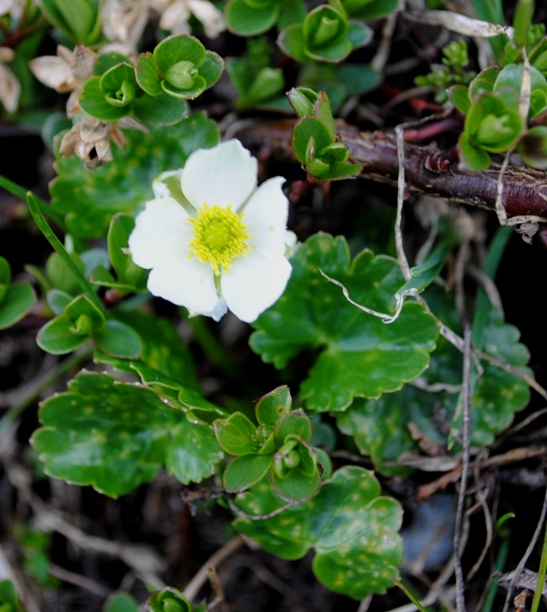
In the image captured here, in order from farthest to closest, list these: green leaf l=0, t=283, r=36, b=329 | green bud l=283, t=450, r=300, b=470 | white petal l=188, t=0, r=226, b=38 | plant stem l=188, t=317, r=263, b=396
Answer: plant stem l=188, t=317, r=263, b=396 < white petal l=188, t=0, r=226, b=38 < green leaf l=0, t=283, r=36, b=329 < green bud l=283, t=450, r=300, b=470

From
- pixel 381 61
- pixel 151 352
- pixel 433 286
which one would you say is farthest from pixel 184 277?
pixel 381 61

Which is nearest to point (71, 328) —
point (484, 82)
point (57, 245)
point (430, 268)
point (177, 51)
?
point (57, 245)

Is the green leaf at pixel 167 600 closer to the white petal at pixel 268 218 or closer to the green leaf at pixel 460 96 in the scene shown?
the white petal at pixel 268 218

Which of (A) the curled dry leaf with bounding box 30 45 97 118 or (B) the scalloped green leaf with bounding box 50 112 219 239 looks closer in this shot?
(A) the curled dry leaf with bounding box 30 45 97 118

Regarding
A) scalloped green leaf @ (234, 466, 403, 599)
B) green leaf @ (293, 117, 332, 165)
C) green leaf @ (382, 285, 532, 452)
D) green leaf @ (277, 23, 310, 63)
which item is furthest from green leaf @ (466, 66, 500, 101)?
scalloped green leaf @ (234, 466, 403, 599)

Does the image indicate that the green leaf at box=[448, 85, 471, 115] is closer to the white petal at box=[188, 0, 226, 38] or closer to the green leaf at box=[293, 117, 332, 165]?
the green leaf at box=[293, 117, 332, 165]

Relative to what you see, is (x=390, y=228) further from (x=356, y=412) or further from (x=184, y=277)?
(x=184, y=277)
